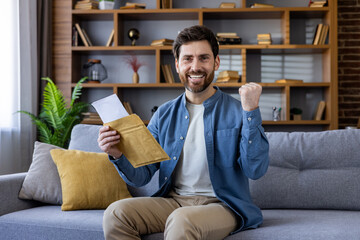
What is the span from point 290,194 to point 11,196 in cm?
137

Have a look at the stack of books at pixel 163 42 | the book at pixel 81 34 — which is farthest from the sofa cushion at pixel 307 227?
the book at pixel 81 34

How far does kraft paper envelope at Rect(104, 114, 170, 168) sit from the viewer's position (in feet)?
5.15

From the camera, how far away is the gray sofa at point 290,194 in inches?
74.7

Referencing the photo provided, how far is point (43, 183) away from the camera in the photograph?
2238 mm

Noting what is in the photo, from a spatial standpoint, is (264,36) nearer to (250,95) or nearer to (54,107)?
(54,107)

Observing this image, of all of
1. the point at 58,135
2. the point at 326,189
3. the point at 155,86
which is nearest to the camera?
the point at 326,189

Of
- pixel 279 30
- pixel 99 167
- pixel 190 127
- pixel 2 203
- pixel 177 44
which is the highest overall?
pixel 279 30

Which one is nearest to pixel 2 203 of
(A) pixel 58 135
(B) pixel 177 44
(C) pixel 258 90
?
(B) pixel 177 44

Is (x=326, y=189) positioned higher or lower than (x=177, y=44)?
lower

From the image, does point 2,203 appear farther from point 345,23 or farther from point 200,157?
point 345,23

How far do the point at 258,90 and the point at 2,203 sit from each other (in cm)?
135

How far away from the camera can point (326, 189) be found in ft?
6.85

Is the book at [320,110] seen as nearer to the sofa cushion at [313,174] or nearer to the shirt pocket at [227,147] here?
the sofa cushion at [313,174]

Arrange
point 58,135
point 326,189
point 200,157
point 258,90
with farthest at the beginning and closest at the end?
1. point 58,135
2. point 326,189
3. point 200,157
4. point 258,90
